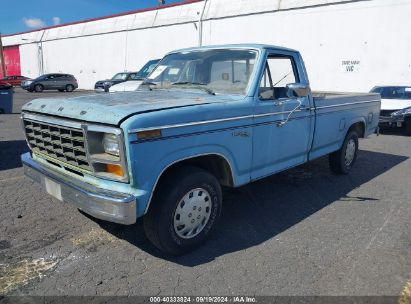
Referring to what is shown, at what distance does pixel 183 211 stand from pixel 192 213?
4.7 inches

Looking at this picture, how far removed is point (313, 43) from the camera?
19500 mm

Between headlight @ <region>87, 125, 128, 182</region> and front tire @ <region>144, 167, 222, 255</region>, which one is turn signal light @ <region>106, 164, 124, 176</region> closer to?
headlight @ <region>87, 125, 128, 182</region>

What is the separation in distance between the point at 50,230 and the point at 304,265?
2.70 metres

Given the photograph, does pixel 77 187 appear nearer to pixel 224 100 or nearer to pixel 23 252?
pixel 23 252

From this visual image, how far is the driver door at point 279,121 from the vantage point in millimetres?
4004

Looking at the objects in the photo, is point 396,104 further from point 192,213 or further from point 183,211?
point 183,211

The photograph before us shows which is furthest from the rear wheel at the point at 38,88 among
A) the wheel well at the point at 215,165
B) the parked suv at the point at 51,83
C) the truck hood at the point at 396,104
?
the wheel well at the point at 215,165

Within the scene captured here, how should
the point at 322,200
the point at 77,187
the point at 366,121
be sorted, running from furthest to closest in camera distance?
1. the point at 366,121
2. the point at 322,200
3. the point at 77,187

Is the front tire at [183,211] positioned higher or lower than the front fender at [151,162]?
lower

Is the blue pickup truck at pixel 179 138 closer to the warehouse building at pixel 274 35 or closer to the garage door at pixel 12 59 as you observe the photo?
the warehouse building at pixel 274 35

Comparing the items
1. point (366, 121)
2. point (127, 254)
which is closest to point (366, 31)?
point (366, 121)

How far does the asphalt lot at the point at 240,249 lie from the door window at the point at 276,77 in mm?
1490

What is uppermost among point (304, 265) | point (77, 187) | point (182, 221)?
point (77, 187)

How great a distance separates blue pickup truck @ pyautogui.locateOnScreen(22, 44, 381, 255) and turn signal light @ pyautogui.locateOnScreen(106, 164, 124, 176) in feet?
0.04
